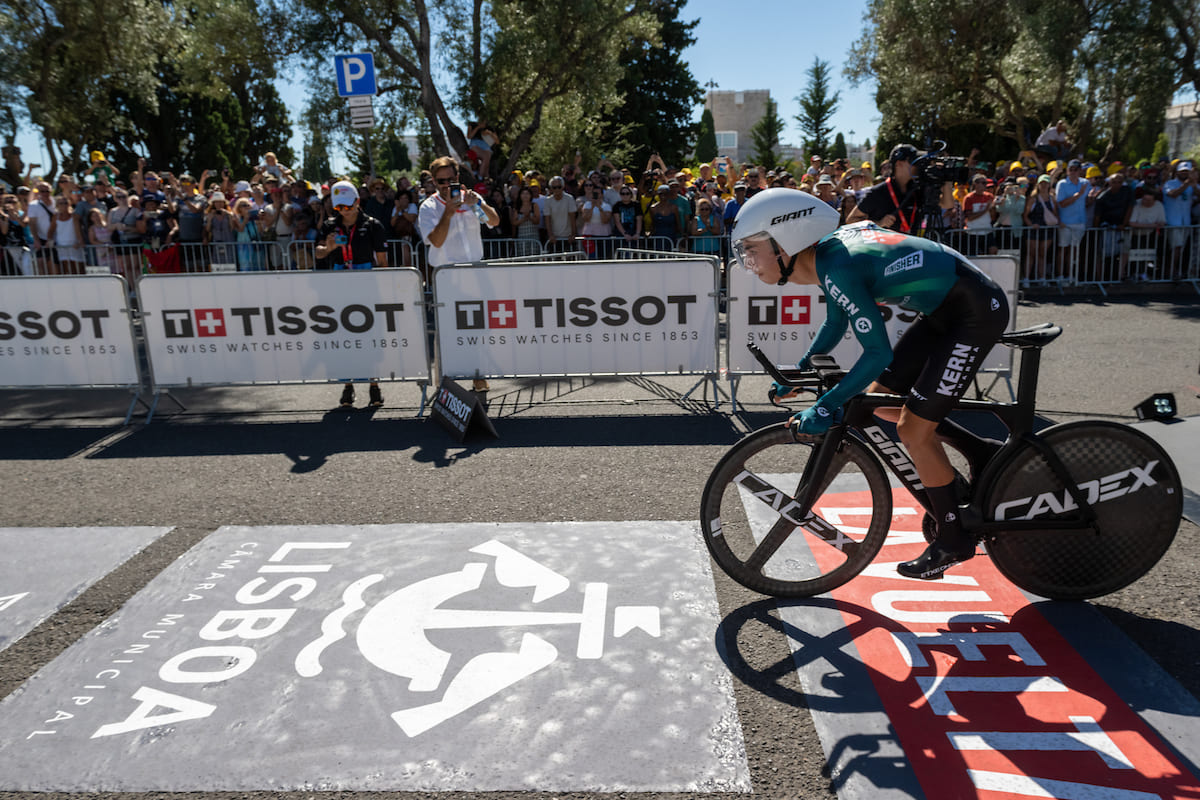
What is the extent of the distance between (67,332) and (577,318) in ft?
15.6

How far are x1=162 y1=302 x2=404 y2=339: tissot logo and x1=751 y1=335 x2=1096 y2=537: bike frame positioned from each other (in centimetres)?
516

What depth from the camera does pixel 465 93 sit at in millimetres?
20922

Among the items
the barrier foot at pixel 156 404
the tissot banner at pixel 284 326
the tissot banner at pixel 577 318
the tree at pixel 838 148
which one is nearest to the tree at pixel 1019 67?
the tissot banner at pixel 577 318

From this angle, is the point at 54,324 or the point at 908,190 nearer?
the point at 908,190

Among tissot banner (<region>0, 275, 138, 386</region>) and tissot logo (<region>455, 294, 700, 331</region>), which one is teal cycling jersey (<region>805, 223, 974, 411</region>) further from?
A: tissot banner (<region>0, 275, 138, 386</region>)

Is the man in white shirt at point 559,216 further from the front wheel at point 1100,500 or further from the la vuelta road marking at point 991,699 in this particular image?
the front wheel at point 1100,500

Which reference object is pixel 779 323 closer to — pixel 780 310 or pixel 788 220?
pixel 780 310

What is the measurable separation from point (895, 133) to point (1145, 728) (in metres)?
37.7

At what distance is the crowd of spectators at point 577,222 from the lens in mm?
13367

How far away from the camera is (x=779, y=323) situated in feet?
26.2

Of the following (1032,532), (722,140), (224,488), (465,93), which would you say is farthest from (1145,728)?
(722,140)

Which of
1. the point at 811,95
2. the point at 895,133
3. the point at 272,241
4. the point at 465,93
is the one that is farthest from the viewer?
the point at 811,95

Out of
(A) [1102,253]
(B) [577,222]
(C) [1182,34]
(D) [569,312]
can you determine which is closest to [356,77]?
(B) [577,222]

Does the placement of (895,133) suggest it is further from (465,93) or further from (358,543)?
(358,543)
